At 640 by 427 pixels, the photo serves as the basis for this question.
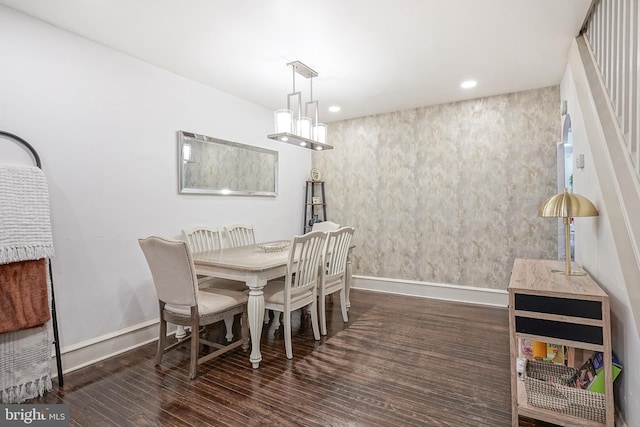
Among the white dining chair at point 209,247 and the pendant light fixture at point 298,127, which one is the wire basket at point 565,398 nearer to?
the white dining chair at point 209,247

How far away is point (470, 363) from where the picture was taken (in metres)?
2.54

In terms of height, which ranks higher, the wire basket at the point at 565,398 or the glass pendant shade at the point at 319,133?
the glass pendant shade at the point at 319,133

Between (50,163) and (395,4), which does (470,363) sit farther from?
(50,163)

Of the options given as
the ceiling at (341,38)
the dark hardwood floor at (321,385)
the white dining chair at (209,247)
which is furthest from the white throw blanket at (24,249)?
the ceiling at (341,38)

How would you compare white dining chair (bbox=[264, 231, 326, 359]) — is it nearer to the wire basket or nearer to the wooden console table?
the wooden console table

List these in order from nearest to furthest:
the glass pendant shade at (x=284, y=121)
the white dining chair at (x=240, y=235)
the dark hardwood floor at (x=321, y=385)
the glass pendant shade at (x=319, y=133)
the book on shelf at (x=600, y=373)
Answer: the book on shelf at (x=600, y=373) < the dark hardwood floor at (x=321, y=385) < the glass pendant shade at (x=284, y=121) < the glass pendant shade at (x=319, y=133) < the white dining chair at (x=240, y=235)

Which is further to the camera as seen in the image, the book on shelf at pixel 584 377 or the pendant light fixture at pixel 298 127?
the pendant light fixture at pixel 298 127

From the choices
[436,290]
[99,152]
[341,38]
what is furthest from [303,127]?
[436,290]

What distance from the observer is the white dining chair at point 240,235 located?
378 centimetres

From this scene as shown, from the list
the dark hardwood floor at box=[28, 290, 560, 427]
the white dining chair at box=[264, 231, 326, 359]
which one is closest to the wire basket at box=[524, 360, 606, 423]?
the dark hardwood floor at box=[28, 290, 560, 427]

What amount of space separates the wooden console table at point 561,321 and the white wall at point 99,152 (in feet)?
9.56

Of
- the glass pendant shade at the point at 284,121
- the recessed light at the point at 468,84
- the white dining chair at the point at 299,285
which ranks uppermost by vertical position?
the recessed light at the point at 468,84

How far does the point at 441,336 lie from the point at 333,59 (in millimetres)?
2739

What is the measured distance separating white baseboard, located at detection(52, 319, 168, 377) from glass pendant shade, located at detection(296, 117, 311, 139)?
2.21m
